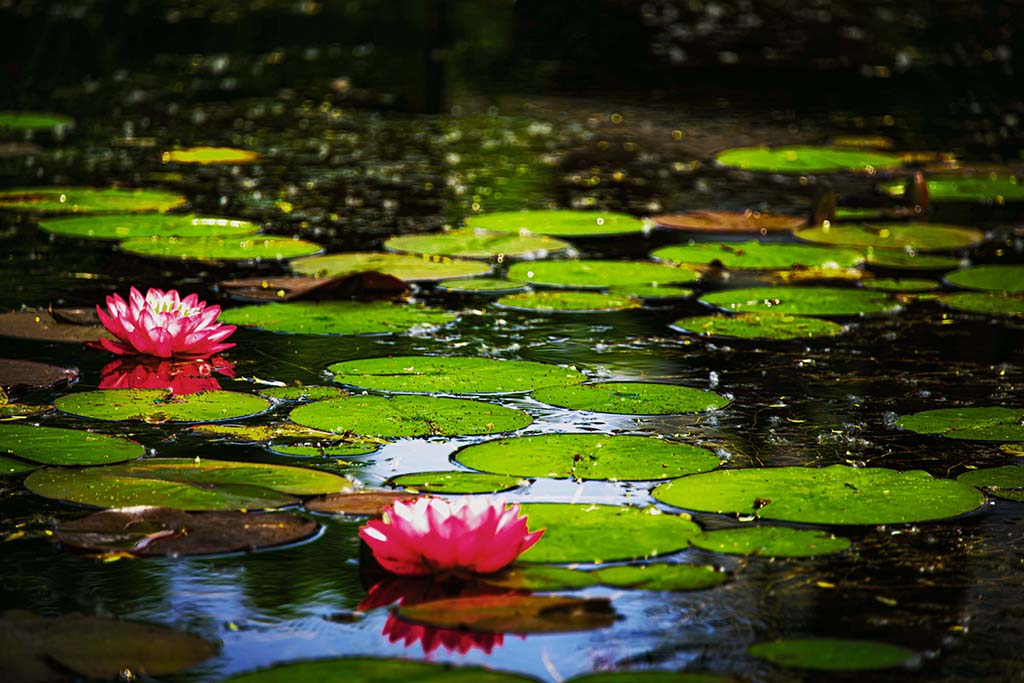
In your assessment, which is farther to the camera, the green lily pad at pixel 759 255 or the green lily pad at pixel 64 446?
the green lily pad at pixel 759 255

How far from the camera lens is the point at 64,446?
11.2ft

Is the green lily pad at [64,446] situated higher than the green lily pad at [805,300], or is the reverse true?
the green lily pad at [805,300]

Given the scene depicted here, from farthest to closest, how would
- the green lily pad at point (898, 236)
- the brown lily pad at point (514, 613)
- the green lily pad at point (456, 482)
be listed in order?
the green lily pad at point (898, 236), the green lily pad at point (456, 482), the brown lily pad at point (514, 613)

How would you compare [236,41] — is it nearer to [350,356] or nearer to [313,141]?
[313,141]

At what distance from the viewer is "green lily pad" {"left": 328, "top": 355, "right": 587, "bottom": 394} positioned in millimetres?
4086

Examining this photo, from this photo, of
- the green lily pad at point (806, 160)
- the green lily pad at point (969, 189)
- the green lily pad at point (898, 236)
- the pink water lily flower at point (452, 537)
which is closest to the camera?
the pink water lily flower at point (452, 537)

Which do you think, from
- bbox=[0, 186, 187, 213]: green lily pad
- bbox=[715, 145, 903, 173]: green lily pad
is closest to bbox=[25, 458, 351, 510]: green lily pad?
bbox=[0, 186, 187, 213]: green lily pad

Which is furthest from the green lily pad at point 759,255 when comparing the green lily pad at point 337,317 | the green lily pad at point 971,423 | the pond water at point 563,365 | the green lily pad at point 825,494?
the green lily pad at point 825,494

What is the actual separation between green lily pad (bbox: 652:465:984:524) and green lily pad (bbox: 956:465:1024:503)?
6 cm

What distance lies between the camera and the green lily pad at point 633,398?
12.8ft


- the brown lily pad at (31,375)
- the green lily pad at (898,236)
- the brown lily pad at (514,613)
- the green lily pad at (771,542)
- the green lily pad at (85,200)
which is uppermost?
the green lily pad at (85,200)

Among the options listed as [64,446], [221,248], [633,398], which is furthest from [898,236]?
[64,446]

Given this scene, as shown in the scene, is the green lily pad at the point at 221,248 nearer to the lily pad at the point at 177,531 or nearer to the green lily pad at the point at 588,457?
the green lily pad at the point at 588,457

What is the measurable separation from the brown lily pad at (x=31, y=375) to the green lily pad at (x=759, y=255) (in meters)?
2.62
